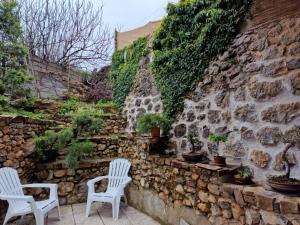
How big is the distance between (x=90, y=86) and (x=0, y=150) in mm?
5101

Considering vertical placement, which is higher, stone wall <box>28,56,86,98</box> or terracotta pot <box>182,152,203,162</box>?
stone wall <box>28,56,86,98</box>

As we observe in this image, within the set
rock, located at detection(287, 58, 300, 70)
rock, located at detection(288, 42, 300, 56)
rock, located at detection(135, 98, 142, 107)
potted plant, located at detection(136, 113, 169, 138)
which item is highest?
rock, located at detection(288, 42, 300, 56)

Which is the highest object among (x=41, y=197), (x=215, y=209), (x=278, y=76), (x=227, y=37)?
(x=227, y=37)

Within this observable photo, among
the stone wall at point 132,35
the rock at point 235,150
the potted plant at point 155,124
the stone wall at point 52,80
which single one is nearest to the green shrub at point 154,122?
the potted plant at point 155,124

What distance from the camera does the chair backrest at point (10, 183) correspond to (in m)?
2.88

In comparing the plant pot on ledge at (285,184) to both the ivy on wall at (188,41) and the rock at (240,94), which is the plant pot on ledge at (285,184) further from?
the ivy on wall at (188,41)

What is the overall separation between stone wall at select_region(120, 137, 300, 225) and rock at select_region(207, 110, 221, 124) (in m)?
0.63

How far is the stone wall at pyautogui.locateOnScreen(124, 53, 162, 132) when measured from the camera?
4.14 m

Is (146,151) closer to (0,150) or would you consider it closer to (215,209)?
(215,209)

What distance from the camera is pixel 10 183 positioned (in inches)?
118

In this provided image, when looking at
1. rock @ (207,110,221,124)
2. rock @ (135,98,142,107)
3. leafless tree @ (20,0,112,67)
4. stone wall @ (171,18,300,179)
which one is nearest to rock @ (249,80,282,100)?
stone wall @ (171,18,300,179)

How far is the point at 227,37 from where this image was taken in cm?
270

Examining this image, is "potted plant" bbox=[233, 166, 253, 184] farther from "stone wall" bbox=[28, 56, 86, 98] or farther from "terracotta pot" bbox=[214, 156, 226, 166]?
"stone wall" bbox=[28, 56, 86, 98]

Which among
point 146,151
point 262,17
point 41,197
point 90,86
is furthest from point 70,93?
point 262,17
